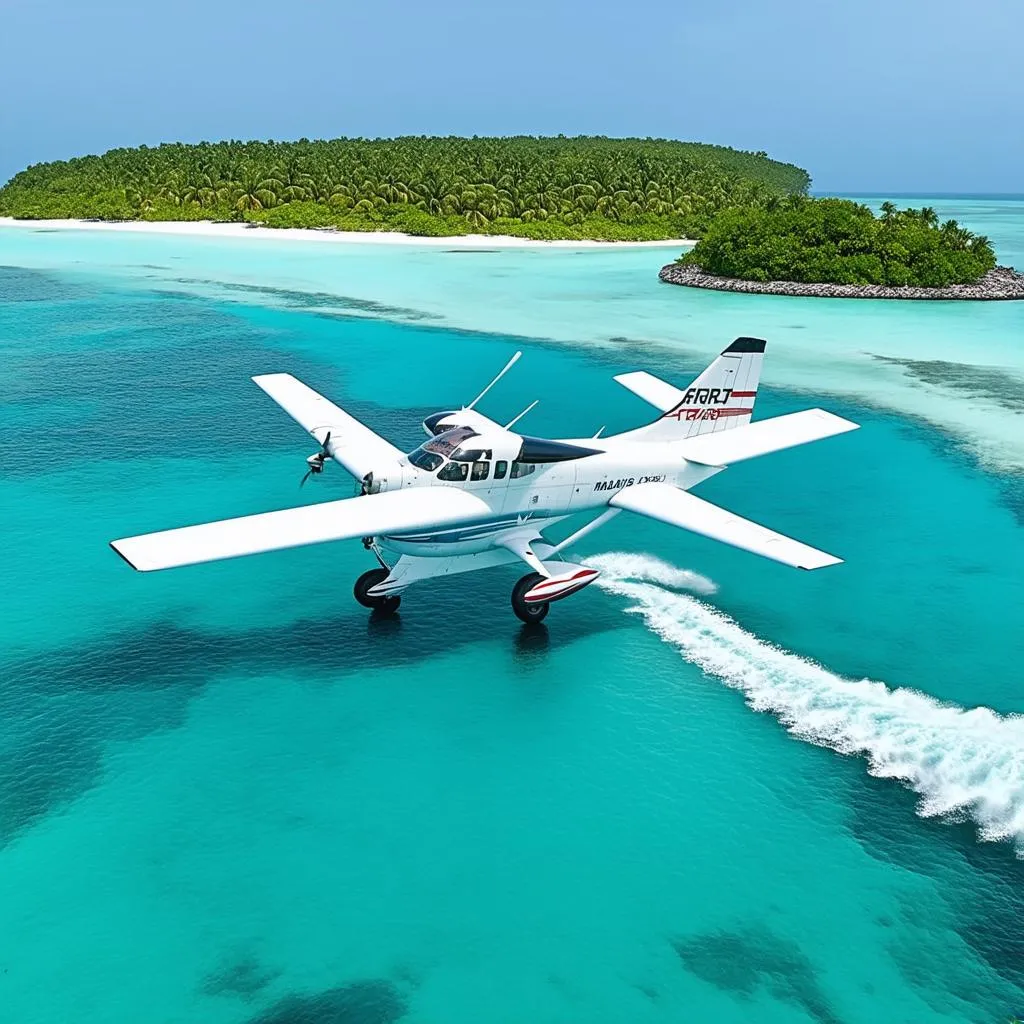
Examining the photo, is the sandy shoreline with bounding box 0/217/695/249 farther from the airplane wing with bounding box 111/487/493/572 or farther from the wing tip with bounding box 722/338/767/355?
the airplane wing with bounding box 111/487/493/572

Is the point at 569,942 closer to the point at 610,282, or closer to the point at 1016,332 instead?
the point at 1016,332

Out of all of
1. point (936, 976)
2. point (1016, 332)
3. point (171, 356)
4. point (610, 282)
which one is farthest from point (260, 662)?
point (610, 282)

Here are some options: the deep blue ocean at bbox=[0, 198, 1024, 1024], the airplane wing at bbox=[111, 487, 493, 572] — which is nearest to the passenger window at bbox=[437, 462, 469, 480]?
the airplane wing at bbox=[111, 487, 493, 572]

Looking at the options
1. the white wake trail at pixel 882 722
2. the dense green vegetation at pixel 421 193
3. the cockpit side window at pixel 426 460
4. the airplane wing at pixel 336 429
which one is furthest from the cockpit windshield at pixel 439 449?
the dense green vegetation at pixel 421 193

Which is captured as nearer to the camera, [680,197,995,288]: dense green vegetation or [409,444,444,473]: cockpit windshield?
[409,444,444,473]: cockpit windshield

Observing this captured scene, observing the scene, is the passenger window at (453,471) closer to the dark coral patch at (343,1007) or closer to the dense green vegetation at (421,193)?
the dark coral patch at (343,1007)

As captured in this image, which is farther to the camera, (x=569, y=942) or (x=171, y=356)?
(x=171, y=356)

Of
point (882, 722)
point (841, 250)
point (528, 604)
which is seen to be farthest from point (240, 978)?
point (841, 250)

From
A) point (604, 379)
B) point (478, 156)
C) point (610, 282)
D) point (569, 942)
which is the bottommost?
point (569, 942)
